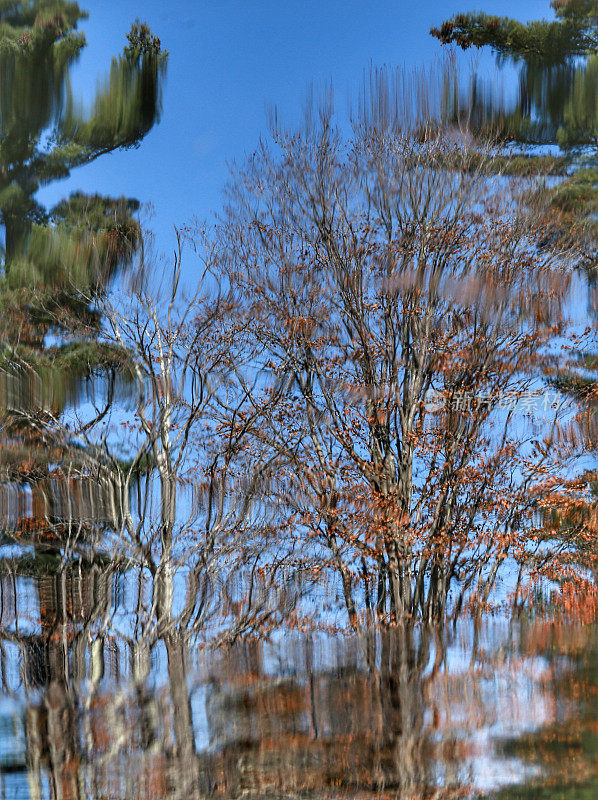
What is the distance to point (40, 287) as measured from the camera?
722 centimetres

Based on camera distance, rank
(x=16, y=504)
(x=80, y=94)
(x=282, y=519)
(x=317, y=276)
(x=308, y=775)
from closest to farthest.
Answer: (x=308, y=775) → (x=282, y=519) → (x=16, y=504) → (x=317, y=276) → (x=80, y=94)

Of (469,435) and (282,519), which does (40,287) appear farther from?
(469,435)

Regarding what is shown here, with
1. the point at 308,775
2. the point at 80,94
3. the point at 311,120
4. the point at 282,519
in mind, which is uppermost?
the point at 80,94

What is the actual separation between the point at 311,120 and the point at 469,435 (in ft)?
11.0

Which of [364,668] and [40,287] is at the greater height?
[40,287]

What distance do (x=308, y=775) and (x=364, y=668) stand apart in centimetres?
82

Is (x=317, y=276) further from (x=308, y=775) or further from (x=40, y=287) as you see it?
(x=308, y=775)

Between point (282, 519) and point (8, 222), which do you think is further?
point (8, 222)

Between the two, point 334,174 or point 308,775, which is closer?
point 308,775

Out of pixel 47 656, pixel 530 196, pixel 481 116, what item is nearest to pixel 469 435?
pixel 530 196

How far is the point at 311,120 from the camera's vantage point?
7.11 m

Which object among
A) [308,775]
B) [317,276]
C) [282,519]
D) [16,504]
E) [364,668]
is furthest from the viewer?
[317,276]

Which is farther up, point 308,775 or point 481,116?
point 481,116

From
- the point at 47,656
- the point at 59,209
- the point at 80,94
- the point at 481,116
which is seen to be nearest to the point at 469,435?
the point at 481,116
